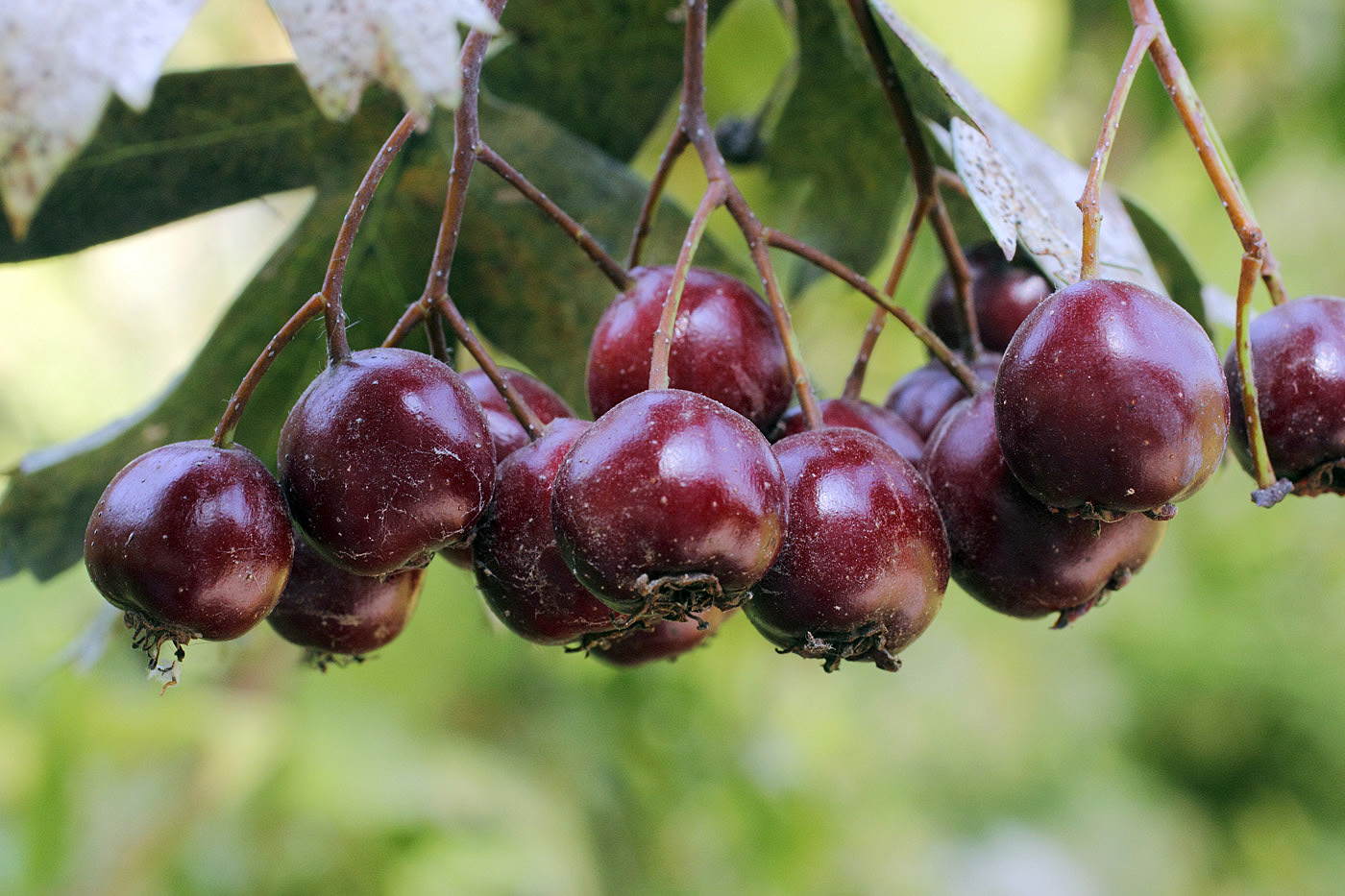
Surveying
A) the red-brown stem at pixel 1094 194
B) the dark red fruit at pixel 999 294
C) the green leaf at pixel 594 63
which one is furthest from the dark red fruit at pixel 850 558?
the green leaf at pixel 594 63

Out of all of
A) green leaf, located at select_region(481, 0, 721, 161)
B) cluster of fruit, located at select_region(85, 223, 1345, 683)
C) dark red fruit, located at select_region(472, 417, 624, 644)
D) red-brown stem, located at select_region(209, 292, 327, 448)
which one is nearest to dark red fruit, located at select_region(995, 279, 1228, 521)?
cluster of fruit, located at select_region(85, 223, 1345, 683)

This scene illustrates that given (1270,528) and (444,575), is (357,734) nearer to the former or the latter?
(444,575)

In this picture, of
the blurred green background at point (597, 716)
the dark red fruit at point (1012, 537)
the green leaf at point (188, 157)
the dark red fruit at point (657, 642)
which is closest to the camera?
the dark red fruit at point (1012, 537)

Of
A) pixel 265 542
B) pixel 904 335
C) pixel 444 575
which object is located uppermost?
pixel 265 542

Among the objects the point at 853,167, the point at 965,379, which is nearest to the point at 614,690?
the point at 853,167

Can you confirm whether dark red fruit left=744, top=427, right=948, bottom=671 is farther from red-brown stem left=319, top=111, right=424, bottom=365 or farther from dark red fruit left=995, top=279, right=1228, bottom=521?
red-brown stem left=319, top=111, right=424, bottom=365

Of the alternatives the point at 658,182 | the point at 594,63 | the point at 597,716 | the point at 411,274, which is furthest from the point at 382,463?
the point at 597,716

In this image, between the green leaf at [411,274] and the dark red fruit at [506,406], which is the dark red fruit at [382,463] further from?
the green leaf at [411,274]
